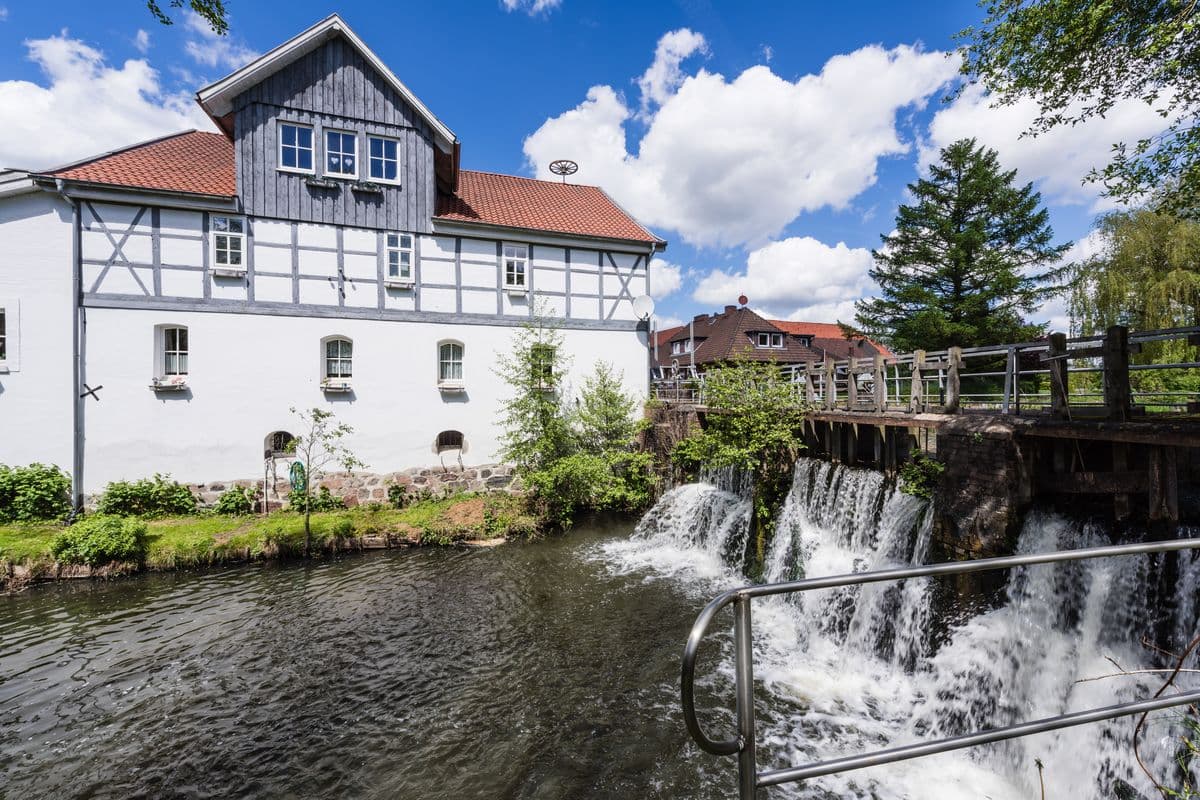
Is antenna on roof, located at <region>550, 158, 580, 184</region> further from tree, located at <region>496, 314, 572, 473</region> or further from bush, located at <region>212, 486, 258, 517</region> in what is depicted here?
bush, located at <region>212, 486, 258, 517</region>

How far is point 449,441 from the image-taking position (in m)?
14.9

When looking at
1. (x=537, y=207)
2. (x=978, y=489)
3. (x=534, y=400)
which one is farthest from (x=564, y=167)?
(x=978, y=489)

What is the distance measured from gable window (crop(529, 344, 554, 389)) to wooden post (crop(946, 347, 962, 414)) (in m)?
9.54

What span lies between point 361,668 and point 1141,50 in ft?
45.1

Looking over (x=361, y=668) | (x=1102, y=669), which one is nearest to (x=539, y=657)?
(x=361, y=668)

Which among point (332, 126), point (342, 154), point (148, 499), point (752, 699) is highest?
point (332, 126)

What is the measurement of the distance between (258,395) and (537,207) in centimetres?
1033

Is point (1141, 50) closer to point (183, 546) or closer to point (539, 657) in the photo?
point (539, 657)

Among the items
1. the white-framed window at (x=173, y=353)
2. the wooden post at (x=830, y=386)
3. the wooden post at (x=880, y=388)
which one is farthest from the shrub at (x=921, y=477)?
the white-framed window at (x=173, y=353)

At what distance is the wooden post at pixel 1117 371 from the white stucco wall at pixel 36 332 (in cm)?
1928

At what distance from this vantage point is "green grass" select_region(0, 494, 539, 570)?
34.7 ft

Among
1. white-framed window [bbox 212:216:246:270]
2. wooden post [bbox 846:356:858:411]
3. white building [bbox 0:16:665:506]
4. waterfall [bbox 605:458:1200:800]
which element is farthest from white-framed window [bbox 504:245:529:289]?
waterfall [bbox 605:458:1200:800]

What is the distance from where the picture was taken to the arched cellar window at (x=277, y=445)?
13.3m

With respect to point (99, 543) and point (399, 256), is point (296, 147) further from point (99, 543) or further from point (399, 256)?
point (99, 543)
